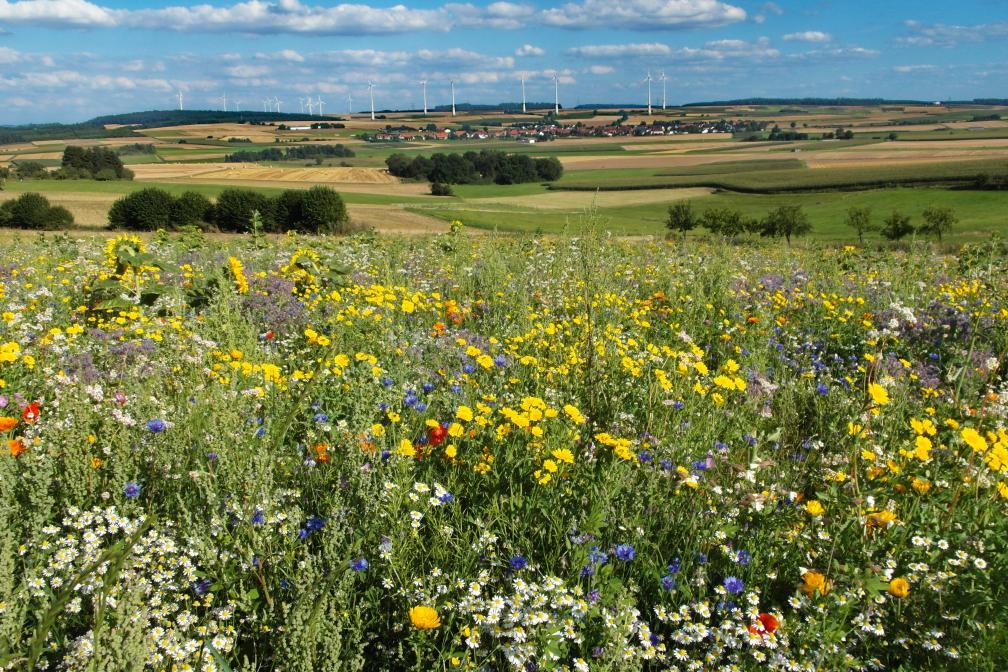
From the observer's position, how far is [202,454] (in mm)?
3371

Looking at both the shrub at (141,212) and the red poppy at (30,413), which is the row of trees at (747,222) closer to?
the shrub at (141,212)

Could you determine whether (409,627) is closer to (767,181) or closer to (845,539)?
(845,539)

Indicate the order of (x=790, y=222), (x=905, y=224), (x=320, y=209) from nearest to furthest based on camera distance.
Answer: (x=905, y=224) → (x=320, y=209) → (x=790, y=222)

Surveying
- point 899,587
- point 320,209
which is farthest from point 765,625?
point 320,209

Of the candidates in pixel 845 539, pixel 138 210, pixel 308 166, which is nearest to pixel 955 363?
pixel 845 539

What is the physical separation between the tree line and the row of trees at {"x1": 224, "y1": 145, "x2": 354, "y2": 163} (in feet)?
249

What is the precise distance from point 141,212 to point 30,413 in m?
59.3

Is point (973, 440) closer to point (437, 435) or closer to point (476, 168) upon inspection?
point (437, 435)

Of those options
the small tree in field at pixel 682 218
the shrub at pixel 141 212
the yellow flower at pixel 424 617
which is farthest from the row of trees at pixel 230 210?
the yellow flower at pixel 424 617

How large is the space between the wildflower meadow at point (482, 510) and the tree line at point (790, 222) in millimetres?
43536

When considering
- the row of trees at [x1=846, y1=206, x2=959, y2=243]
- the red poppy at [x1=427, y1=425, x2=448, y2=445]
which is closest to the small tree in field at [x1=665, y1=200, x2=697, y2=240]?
the row of trees at [x1=846, y1=206, x2=959, y2=243]

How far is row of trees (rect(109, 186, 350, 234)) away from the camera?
182 feet

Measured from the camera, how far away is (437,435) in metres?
3.40

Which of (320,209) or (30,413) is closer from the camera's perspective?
(30,413)
